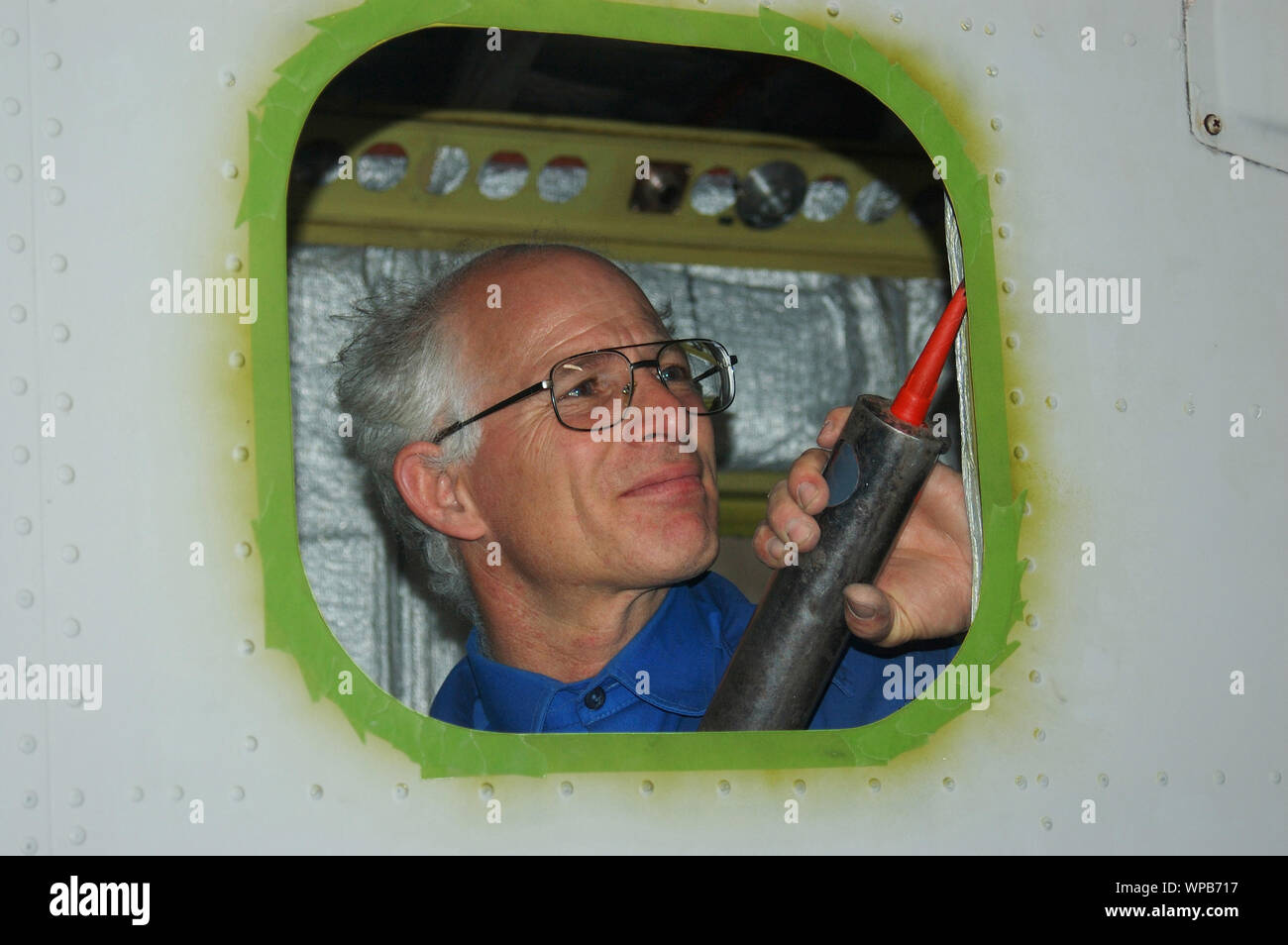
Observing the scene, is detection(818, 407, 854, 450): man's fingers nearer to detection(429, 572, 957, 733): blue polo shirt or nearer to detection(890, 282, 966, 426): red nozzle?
detection(890, 282, 966, 426): red nozzle

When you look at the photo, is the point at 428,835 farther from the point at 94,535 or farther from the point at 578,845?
the point at 94,535

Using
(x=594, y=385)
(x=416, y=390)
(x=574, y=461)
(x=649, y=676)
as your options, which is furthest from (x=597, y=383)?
(x=649, y=676)

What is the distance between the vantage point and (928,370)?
5.33ft

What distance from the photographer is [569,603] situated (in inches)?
84.4

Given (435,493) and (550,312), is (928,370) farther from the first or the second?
(435,493)

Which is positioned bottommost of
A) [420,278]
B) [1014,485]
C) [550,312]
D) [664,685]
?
[664,685]

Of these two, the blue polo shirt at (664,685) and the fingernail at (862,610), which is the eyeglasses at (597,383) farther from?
the fingernail at (862,610)

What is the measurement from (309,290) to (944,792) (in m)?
2.05

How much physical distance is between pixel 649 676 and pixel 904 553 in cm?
44
